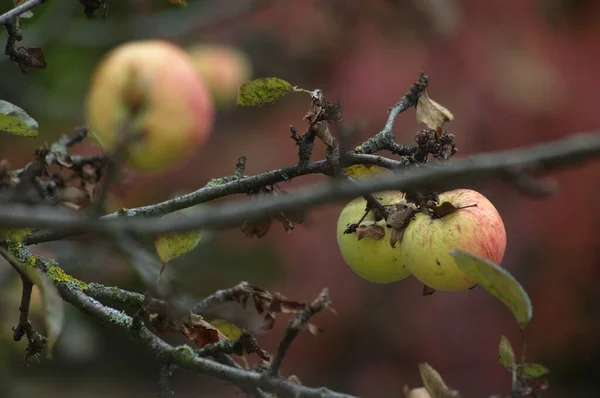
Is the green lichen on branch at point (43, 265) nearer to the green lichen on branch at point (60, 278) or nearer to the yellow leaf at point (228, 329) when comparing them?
the green lichen on branch at point (60, 278)

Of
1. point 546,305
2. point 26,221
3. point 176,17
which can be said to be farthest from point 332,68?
point 26,221

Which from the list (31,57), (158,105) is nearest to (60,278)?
(31,57)

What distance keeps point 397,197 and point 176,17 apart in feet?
7.31

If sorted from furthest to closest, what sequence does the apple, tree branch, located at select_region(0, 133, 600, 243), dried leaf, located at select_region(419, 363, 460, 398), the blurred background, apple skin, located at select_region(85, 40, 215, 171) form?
1. the blurred background
2. the apple
3. apple skin, located at select_region(85, 40, 215, 171)
4. dried leaf, located at select_region(419, 363, 460, 398)
5. tree branch, located at select_region(0, 133, 600, 243)

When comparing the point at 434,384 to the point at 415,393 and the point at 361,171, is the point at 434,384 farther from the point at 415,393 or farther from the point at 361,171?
the point at 361,171

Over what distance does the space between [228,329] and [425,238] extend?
261mm

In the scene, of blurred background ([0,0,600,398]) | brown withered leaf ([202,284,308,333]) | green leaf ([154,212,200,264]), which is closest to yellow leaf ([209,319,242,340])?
brown withered leaf ([202,284,308,333])

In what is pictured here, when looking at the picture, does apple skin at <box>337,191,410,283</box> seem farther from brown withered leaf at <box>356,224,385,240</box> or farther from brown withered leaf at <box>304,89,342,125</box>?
brown withered leaf at <box>304,89,342,125</box>

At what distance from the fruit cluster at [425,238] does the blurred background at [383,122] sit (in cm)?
138

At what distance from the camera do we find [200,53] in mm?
2641

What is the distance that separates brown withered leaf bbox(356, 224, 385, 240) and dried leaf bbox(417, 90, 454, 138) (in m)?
0.12

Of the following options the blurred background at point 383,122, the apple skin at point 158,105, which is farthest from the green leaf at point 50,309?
the blurred background at point 383,122

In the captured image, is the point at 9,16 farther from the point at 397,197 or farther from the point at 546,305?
the point at 546,305

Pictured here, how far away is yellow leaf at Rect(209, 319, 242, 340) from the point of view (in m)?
0.94
